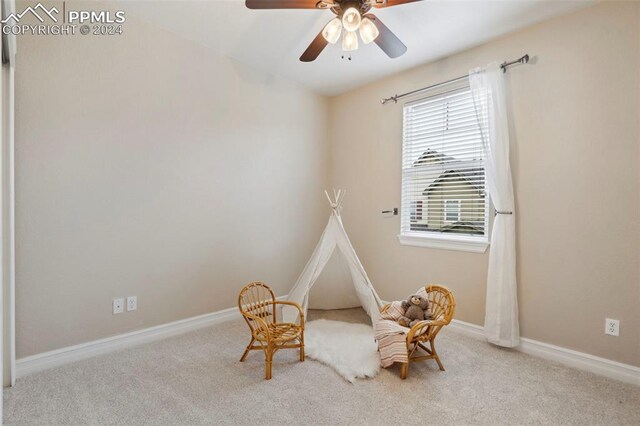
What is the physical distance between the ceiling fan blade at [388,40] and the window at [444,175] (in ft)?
3.71

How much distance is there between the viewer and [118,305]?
106 inches

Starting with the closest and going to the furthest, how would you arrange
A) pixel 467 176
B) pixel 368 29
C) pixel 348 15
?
pixel 348 15 → pixel 368 29 → pixel 467 176

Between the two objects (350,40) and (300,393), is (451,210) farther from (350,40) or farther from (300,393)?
(300,393)

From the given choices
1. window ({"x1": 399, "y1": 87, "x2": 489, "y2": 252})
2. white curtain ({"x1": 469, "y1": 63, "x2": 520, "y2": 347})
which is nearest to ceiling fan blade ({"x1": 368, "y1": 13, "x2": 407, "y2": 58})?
white curtain ({"x1": 469, "y1": 63, "x2": 520, "y2": 347})

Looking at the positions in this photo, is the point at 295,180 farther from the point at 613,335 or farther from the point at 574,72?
the point at 613,335

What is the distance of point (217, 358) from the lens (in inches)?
102

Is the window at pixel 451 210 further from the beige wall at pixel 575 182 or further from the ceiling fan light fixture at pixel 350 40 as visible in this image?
the ceiling fan light fixture at pixel 350 40

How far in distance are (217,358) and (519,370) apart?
2.21m

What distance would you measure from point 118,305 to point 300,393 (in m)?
1.62

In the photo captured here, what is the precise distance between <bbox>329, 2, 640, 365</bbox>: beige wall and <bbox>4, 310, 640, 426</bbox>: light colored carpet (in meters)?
0.44

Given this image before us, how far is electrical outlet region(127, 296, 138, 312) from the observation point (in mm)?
2761

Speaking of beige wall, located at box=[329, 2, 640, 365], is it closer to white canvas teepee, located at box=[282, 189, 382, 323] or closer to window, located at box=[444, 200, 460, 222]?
window, located at box=[444, 200, 460, 222]

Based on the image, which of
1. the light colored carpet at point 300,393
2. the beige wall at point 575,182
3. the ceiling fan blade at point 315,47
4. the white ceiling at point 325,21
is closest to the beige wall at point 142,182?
the white ceiling at point 325,21

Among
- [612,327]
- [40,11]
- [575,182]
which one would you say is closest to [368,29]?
[575,182]
